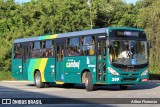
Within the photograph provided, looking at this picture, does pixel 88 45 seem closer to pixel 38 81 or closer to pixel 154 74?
pixel 38 81

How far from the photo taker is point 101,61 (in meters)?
21.2

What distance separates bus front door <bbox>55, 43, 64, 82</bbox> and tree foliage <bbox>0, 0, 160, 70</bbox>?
16524 millimetres

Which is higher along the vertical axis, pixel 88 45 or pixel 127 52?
pixel 88 45

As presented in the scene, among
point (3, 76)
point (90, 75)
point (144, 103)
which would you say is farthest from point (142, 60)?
point (3, 76)

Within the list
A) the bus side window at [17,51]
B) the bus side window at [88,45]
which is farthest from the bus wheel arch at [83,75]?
the bus side window at [17,51]

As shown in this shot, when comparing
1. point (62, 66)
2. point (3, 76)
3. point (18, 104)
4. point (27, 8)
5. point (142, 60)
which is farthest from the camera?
point (27, 8)

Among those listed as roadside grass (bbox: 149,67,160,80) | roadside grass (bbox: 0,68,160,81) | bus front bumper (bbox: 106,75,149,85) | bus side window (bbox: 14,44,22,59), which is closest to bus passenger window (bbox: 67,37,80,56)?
bus front bumper (bbox: 106,75,149,85)

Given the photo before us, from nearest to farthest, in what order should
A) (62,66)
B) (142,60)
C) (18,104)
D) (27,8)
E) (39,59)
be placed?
(18,104) → (142,60) → (62,66) → (39,59) → (27,8)

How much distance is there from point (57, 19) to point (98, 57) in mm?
23923

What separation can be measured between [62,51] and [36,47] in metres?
3.28

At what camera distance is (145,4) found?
53.4m

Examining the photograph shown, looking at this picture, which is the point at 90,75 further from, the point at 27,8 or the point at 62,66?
the point at 27,8

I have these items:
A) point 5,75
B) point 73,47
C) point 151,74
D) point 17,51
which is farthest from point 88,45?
point 5,75

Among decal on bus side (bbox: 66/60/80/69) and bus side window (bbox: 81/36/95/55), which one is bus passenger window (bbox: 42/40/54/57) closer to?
decal on bus side (bbox: 66/60/80/69)
